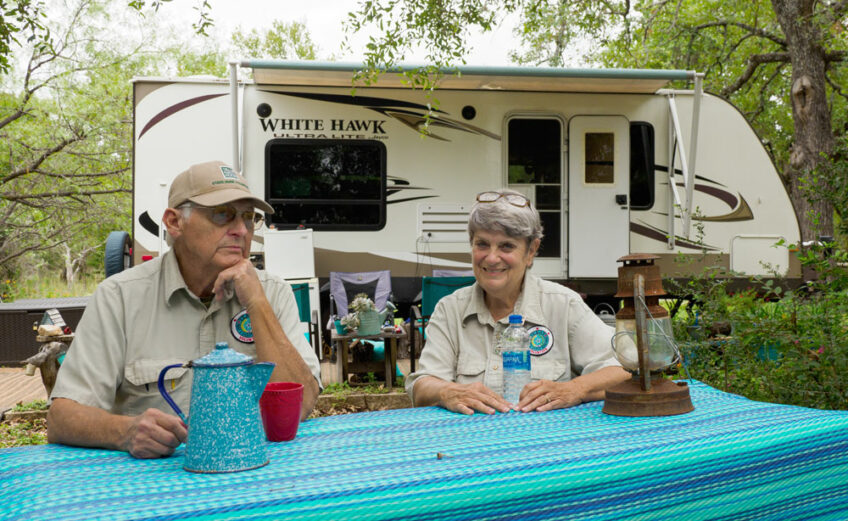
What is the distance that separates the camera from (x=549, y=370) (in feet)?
7.07

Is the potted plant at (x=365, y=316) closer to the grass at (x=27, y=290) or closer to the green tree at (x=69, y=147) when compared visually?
the green tree at (x=69, y=147)

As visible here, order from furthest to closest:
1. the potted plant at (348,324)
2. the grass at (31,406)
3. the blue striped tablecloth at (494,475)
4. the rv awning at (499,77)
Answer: the rv awning at (499,77) → the potted plant at (348,324) → the grass at (31,406) → the blue striped tablecloth at (494,475)

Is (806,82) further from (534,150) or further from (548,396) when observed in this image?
(548,396)

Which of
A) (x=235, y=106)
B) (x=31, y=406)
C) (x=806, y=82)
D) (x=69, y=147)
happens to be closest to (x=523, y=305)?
(x=31, y=406)

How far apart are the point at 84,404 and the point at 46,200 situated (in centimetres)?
1051

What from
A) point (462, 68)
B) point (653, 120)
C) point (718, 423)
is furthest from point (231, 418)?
point (653, 120)

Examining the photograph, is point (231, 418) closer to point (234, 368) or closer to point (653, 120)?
point (234, 368)

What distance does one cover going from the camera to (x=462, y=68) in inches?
237

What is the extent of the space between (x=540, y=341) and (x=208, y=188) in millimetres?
979

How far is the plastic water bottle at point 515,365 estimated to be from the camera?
1.96m

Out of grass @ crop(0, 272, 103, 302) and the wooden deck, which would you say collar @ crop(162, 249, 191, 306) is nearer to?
the wooden deck

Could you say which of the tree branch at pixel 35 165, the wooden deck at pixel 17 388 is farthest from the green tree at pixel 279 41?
the wooden deck at pixel 17 388

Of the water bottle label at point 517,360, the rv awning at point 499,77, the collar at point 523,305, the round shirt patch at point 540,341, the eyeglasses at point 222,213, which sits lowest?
the water bottle label at point 517,360

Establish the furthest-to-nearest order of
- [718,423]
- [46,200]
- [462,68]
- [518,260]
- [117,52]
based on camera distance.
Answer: [117,52], [46,200], [462,68], [518,260], [718,423]
